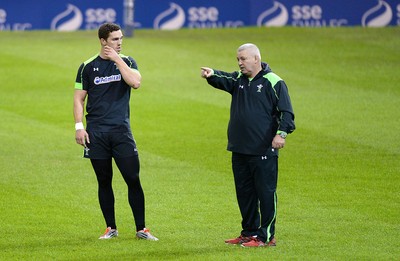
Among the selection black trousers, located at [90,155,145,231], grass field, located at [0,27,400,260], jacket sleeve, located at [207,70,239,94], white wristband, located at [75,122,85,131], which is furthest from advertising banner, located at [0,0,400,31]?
jacket sleeve, located at [207,70,239,94]

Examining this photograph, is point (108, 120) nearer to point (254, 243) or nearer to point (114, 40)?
point (114, 40)

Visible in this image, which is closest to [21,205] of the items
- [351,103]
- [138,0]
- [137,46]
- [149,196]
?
[149,196]

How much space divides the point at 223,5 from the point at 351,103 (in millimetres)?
10696

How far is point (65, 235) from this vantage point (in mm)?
11312

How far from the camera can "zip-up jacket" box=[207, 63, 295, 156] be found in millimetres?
10469

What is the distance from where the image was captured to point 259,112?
10.6 meters

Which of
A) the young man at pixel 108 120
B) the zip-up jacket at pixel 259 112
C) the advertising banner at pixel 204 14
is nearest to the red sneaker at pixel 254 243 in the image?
the zip-up jacket at pixel 259 112

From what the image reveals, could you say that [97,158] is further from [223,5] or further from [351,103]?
[223,5]

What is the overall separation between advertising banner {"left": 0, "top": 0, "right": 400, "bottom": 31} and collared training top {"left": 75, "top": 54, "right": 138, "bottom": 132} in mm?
20898

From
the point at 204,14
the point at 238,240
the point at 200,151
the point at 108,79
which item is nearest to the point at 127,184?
the point at 108,79

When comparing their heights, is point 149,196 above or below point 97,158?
below

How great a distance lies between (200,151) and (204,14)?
15762mm

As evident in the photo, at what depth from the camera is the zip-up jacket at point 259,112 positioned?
1047 cm

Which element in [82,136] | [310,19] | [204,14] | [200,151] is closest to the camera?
[82,136]
